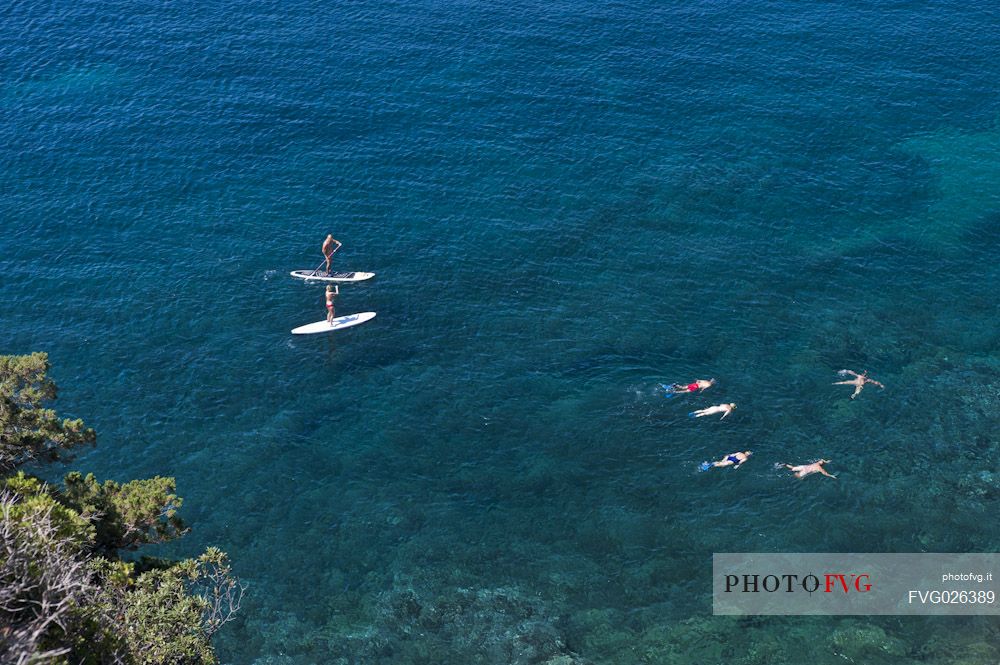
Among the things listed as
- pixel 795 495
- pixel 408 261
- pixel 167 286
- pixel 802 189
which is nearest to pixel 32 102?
pixel 167 286

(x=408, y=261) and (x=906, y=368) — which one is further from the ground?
(x=408, y=261)

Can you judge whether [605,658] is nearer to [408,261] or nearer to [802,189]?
[408,261]

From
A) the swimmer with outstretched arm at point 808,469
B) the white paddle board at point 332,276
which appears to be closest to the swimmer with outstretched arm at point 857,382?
the swimmer with outstretched arm at point 808,469

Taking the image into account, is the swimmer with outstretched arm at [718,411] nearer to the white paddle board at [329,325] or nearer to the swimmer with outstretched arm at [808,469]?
the swimmer with outstretched arm at [808,469]

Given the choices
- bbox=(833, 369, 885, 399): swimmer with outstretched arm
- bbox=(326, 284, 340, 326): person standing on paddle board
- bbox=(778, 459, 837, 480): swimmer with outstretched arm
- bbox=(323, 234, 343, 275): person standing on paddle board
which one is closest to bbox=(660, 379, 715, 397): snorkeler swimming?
bbox=(778, 459, 837, 480): swimmer with outstretched arm

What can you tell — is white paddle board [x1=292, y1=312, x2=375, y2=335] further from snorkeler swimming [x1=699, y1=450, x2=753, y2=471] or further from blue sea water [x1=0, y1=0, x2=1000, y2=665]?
snorkeler swimming [x1=699, y1=450, x2=753, y2=471]

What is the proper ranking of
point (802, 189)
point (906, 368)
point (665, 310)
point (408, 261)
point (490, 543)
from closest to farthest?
point (490, 543) → point (906, 368) → point (665, 310) → point (408, 261) → point (802, 189)

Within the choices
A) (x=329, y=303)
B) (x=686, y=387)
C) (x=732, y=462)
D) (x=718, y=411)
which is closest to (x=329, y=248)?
(x=329, y=303)
